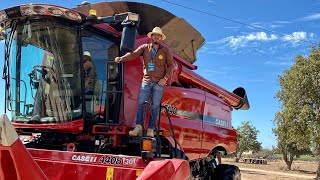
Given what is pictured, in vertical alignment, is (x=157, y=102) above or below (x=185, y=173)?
above

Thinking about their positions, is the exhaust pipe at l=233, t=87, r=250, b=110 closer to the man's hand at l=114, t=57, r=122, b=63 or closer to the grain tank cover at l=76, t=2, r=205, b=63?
the grain tank cover at l=76, t=2, r=205, b=63

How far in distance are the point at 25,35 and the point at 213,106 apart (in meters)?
4.27

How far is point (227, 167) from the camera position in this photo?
9367 millimetres

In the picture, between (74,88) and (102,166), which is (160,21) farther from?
(102,166)

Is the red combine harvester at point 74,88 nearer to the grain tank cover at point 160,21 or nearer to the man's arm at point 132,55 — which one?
the man's arm at point 132,55

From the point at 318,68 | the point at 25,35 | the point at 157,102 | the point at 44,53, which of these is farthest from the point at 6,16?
the point at 318,68

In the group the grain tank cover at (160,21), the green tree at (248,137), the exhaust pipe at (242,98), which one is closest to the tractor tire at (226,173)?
the exhaust pipe at (242,98)

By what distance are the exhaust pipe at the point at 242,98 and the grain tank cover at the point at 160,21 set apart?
259 centimetres

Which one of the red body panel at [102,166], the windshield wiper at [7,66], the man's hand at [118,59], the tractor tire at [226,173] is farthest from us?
the tractor tire at [226,173]

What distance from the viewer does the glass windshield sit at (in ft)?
20.1

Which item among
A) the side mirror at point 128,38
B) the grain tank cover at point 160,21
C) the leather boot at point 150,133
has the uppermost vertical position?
the grain tank cover at point 160,21

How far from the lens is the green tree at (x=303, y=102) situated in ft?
88.3

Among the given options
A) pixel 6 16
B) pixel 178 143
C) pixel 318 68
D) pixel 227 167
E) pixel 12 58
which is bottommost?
pixel 227 167

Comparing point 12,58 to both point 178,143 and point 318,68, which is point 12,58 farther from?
point 318,68
